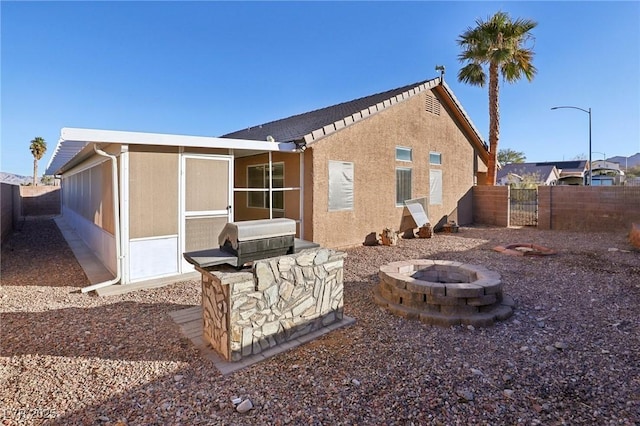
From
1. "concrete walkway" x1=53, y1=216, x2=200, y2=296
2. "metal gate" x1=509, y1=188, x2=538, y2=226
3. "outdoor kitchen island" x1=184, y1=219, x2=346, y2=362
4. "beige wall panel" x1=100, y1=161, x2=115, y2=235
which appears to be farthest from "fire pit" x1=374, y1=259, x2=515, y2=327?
"metal gate" x1=509, y1=188, x2=538, y2=226

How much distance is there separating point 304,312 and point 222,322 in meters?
0.98

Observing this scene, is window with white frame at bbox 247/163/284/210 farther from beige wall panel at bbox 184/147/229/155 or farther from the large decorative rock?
the large decorative rock

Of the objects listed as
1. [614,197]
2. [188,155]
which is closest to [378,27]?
[188,155]

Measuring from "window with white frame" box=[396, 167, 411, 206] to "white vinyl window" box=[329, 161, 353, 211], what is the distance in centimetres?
236

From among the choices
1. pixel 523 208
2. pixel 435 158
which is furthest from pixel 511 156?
pixel 435 158

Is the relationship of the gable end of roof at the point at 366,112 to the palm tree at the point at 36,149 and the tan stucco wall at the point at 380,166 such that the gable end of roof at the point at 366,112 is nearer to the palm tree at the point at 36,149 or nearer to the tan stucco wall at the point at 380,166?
the tan stucco wall at the point at 380,166

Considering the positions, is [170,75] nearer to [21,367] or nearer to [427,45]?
[427,45]

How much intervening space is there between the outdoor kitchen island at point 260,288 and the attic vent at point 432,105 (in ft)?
33.1

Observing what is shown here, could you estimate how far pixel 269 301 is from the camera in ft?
11.4

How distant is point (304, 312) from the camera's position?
3836 millimetres

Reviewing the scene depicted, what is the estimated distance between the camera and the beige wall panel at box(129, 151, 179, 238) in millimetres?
5848

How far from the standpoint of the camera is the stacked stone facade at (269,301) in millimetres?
3236

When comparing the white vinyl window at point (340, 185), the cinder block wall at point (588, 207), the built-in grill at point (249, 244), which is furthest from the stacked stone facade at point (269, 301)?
the cinder block wall at point (588, 207)

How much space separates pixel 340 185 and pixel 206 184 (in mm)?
3999
